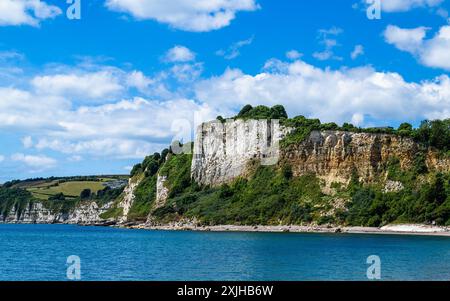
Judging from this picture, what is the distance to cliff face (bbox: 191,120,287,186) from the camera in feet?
429

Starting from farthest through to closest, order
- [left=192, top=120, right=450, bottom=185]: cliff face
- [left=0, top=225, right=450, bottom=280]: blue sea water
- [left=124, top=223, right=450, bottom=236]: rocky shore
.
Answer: [left=192, top=120, right=450, bottom=185]: cliff face
[left=124, top=223, right=450, bottom=236]: rocky shore
[left=0, top=225, right=450, bottom=280]: blue sea water

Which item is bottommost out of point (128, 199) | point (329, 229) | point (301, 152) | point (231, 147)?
point (329, 229)

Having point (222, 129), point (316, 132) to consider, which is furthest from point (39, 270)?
point (222, 129)

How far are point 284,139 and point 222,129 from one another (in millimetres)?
20902

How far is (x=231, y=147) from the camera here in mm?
138000

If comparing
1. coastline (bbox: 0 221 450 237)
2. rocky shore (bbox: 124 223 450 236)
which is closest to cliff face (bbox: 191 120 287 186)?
coastline (bbox: 0 221 450 237)

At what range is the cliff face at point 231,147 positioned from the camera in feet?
429

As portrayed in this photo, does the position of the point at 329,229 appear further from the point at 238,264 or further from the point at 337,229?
the point at 238,264

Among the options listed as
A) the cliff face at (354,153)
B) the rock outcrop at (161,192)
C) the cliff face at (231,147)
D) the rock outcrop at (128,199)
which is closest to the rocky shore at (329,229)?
the cliff face at (354,153)

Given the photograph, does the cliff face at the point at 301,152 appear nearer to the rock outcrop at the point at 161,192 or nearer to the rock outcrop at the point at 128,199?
the rock outcrop at the point at 161,192

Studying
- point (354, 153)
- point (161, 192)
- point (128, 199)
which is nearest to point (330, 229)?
point (354, 153)

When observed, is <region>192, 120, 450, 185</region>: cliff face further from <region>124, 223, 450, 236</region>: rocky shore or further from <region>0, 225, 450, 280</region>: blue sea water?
<region>0, 225, 450, 280</region>: blue sea water

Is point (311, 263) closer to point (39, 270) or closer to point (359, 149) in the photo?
point (39, 270)
